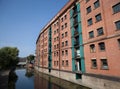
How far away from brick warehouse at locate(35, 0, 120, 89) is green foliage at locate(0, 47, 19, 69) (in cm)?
2283

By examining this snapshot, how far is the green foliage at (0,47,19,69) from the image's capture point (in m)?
41.7

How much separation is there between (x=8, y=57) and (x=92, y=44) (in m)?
37.9

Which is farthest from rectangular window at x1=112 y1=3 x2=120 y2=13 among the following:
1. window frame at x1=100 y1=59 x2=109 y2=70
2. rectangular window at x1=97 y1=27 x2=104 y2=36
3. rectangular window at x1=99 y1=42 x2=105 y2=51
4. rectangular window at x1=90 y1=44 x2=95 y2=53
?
window frame at x1=100 y1=59 x2=109 y2=70

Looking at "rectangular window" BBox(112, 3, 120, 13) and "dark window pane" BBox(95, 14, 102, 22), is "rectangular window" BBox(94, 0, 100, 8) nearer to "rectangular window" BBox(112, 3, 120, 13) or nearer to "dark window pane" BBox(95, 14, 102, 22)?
"dark window pane" BBox(95, 14, 102, 22)

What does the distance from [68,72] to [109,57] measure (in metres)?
13.5

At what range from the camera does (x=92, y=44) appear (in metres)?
22.1

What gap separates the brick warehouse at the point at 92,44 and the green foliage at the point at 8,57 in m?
22.8

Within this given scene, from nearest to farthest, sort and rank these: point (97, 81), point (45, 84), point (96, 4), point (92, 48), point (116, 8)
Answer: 1. point (116, 8)
2. point (97, 81)
3. point (96, 4)
4. point (92, 48)
5. point (45, 84)

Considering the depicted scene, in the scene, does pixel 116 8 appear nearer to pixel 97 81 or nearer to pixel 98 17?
pixel 98 17

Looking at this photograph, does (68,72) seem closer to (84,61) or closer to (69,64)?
(69,64)

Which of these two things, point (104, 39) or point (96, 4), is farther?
point (96, 4)

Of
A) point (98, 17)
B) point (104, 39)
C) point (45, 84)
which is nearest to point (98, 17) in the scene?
point (98, 17)

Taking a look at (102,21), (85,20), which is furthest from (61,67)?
(102,21)

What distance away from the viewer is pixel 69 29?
102 feet
